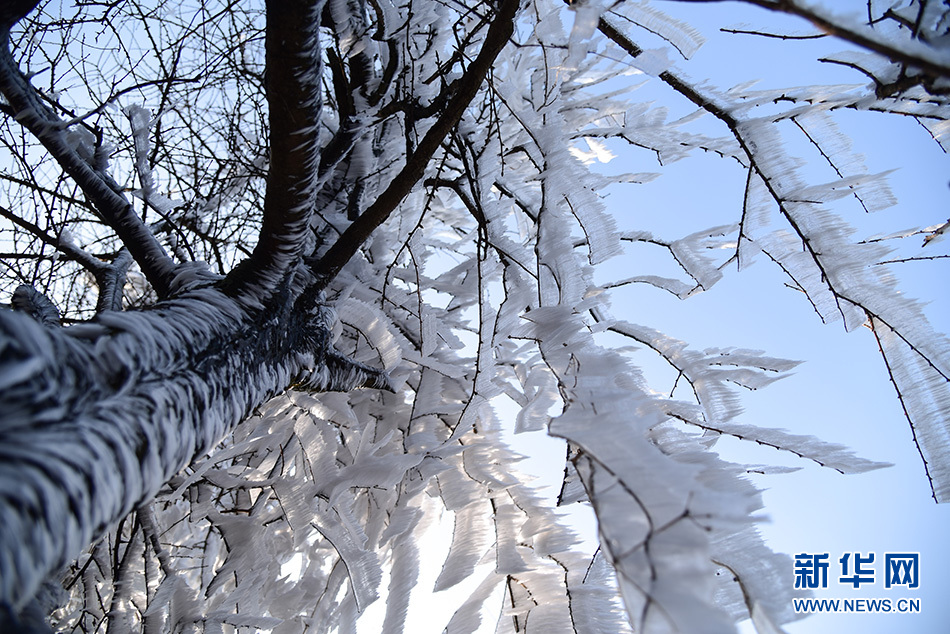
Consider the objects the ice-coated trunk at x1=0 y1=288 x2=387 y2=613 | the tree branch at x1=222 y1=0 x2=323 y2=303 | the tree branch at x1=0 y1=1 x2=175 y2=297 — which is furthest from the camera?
the tree branch at x1=0 y1=1 x2=175 y2=297

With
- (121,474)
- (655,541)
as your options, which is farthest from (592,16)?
(121,474)

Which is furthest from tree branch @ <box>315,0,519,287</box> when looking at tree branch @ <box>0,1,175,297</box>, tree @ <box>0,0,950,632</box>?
tree branch @ <box>0,1,175,297</box>

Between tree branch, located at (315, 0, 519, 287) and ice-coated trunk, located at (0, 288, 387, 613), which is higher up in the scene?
tree branch, located at (315, 0, 519, 287)

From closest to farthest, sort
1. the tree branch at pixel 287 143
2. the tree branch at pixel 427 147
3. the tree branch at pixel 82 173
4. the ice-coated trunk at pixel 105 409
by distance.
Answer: the ice-coated trunk at pixel 105 409
the tree branch at pixel 287 143
the tree branch at pixel 427 147
the tree branch at pixel 82 173

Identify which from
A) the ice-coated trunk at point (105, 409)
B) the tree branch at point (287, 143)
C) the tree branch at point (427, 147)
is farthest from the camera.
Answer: the tree branch at point (427, 147)

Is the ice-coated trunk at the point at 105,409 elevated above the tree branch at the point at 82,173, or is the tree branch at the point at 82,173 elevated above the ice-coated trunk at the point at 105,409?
the tree branch at the point at 82,173

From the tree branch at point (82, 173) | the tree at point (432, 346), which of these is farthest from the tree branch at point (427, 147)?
the tree branch at point (82, 173)

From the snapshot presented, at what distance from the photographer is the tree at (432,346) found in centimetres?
49

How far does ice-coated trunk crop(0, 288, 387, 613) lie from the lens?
419 millimetres

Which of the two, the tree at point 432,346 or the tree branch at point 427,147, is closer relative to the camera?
the tree at point 432,346

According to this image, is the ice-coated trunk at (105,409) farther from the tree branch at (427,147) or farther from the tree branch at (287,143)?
the tree branch at (427,147)

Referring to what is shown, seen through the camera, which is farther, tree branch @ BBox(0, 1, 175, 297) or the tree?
tree branch @ BBox(0, 1, 175, 297)

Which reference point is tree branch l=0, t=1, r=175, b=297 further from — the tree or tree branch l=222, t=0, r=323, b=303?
tree branch l=222, t=0, r=323, b=303

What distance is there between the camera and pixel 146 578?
1.99 meters
